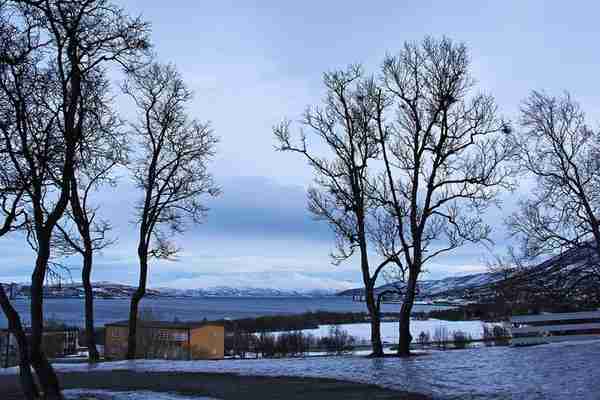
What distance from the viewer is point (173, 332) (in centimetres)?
7200

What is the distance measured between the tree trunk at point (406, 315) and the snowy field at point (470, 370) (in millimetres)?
2457

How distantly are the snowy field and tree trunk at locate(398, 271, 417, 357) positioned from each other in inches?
96.7

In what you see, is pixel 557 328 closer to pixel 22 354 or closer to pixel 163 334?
pixel 22 354

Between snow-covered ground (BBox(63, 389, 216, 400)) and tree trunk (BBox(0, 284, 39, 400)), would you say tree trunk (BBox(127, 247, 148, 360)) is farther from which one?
tree trunk (BBox(0, 284, 39, 400))

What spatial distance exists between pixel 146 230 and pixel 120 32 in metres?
12.1

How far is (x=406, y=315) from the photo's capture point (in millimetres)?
20578

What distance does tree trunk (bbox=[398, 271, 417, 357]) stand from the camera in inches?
803

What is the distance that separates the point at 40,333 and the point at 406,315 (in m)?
12.4

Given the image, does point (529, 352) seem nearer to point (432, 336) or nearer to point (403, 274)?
point (403, 274)

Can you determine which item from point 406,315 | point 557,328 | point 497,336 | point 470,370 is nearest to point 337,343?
point 497,336

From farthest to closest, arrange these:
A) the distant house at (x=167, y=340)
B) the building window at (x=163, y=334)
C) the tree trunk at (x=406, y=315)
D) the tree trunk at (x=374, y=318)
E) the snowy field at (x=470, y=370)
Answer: the building window at (x=163, y=334) < the distant house at (x=167, y=340) < the tree trunk at (x=374, y=318) < the tree trunk at (x=406, y=315) < the snowy field at (x=470, y=370)

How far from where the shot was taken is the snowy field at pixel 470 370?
10.6 metres

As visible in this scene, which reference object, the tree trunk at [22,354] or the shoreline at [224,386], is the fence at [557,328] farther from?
the tree trunk at [22,354]

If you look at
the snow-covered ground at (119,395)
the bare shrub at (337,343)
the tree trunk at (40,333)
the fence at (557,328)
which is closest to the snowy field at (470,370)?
the fence at (557,328)
